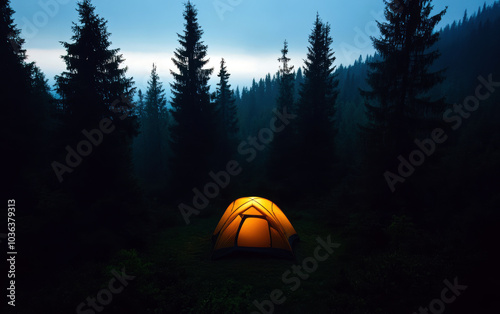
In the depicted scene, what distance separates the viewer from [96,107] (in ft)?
35.1

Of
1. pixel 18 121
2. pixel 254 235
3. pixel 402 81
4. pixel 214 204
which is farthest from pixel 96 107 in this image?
pixel 402 81

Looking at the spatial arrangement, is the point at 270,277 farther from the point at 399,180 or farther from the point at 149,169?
the point at 149,169

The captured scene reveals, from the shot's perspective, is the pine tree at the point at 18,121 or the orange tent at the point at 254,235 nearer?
the orange tent at the point at 254,235

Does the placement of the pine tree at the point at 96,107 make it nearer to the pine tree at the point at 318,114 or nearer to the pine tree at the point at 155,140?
the pine tree at the point at 318,114

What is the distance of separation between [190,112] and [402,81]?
1503 centimetres

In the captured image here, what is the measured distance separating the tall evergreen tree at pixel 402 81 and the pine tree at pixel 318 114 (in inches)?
327

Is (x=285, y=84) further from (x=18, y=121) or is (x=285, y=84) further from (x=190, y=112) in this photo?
(x=18, y=121)

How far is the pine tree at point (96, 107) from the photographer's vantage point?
1052cm

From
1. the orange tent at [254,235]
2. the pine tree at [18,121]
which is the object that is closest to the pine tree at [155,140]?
the pine tree at [18,121]

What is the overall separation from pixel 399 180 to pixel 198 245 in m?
10.4

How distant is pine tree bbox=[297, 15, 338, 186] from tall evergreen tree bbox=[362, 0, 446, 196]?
831cm

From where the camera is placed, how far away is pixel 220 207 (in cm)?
1889

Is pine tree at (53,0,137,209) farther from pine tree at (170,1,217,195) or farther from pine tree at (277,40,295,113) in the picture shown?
pine tree at (277,40,295,113)

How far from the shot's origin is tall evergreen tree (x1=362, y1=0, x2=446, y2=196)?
36.6ft
